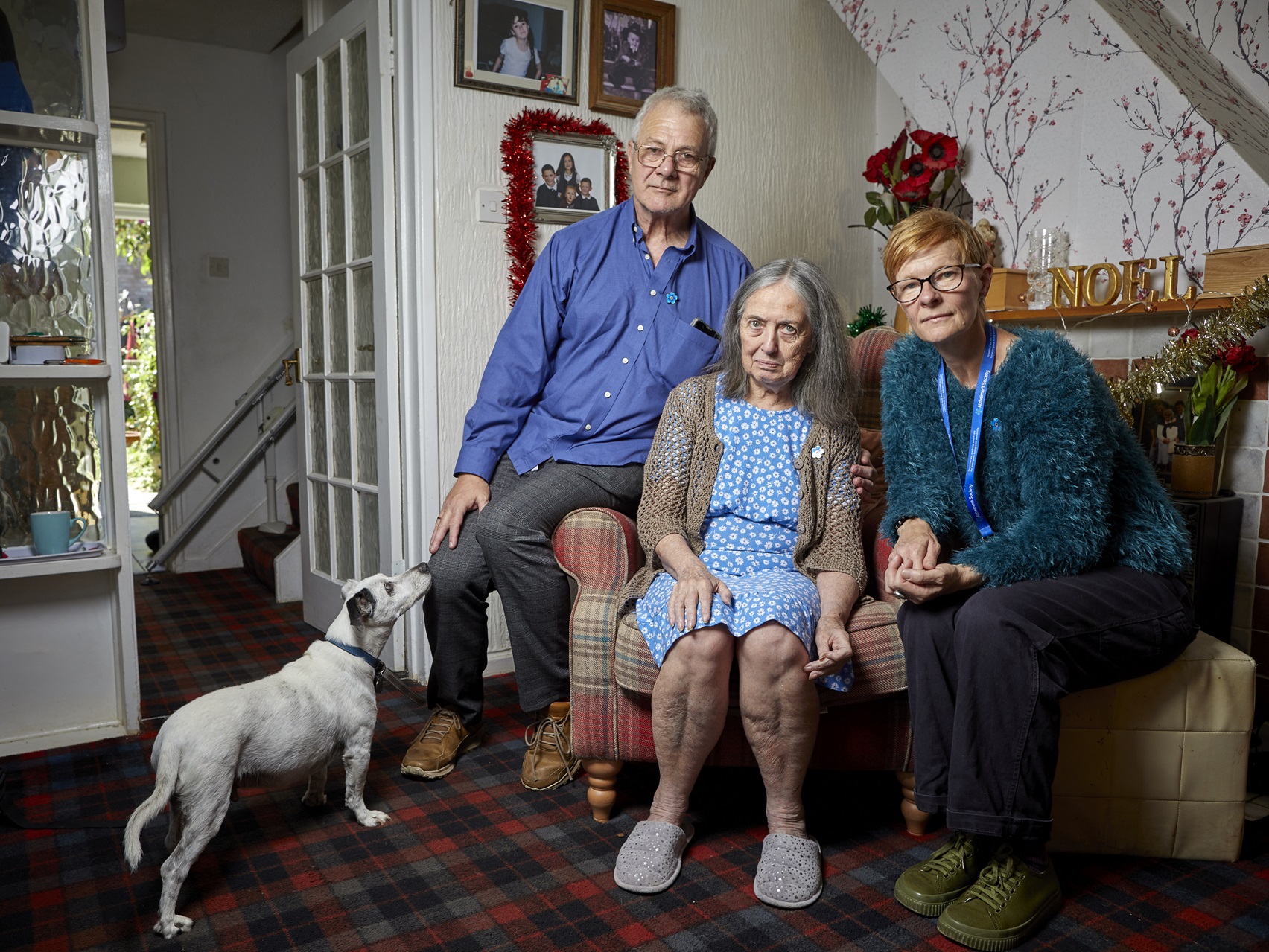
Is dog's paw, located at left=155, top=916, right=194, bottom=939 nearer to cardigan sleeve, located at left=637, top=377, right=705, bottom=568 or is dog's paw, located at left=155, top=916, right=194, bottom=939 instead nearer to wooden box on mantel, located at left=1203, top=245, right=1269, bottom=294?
cardigan sleeve, located at left=637, top=377, right=705, bottom=568

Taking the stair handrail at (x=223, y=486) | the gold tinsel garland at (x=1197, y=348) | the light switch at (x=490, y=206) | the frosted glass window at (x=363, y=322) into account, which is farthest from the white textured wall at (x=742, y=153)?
the stair handrail at (x=223, y=486)

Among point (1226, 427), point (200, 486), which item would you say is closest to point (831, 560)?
point (1226, 427)

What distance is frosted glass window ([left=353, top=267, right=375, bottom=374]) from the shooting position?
113 inches

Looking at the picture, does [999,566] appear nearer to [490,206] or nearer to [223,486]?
[490,206]

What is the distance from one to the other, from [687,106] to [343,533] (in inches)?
70.5

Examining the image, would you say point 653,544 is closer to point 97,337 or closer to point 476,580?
point 476,580

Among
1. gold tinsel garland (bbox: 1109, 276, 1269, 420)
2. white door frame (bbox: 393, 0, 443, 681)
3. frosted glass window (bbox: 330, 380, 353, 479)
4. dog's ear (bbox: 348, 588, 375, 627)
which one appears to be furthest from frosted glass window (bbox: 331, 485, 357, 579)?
gold tinsel garland (bbox: 1109, 276, 1269, 420)

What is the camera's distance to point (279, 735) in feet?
5.53

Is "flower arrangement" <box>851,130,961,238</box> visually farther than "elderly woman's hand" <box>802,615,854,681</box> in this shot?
Yes

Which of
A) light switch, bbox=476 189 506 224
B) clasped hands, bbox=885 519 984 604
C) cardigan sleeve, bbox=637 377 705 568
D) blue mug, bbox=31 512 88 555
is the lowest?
blue mug, bbox=31 512 88 555

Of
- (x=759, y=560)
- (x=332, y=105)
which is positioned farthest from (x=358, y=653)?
(x=332, y=105)

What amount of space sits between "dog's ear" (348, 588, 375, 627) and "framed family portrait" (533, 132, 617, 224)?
53.5 inches

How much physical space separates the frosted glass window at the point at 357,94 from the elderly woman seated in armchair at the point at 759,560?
1.53 m

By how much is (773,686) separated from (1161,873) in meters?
0.79
